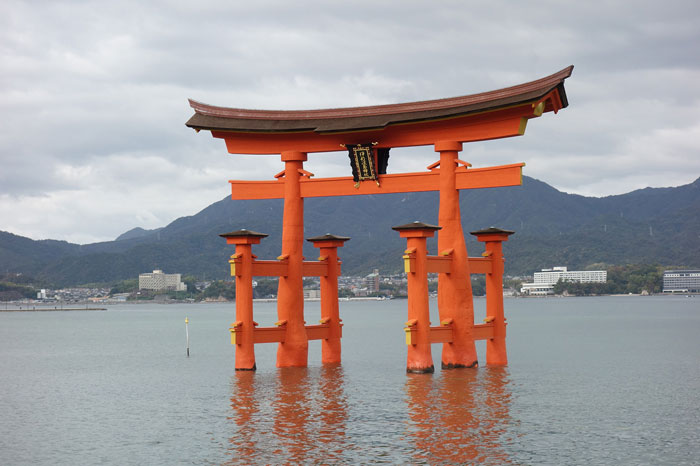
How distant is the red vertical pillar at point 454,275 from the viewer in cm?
3106

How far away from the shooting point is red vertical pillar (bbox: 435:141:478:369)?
3106cm

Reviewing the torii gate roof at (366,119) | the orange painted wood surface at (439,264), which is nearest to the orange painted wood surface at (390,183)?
the torii gate roof at (366,119)

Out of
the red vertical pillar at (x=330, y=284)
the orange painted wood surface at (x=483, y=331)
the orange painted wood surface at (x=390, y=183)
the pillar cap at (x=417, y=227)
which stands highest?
the orange painted wood surface at (x=390, y=183)

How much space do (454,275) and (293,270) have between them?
19.9ft

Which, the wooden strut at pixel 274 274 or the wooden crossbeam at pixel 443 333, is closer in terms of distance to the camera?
the wooden crossbeam at pixel 443 333

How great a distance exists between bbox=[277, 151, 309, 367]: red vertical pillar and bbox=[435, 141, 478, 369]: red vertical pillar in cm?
541

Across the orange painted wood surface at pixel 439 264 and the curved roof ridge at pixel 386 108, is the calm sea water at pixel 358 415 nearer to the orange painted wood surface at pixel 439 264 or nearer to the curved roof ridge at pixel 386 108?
the orange painted wood surface at pixel 439 264

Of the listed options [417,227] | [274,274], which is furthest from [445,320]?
[274,274]

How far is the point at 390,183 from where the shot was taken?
104 feet

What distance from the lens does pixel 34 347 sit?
71.0 meters

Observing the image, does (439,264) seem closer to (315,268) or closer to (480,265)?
(480,265)

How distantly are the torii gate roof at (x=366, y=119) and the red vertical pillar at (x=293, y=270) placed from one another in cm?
97

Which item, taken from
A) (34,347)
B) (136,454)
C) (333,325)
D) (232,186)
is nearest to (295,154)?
(232,186)

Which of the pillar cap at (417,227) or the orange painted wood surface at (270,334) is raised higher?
the pillar cap at (417,227)
